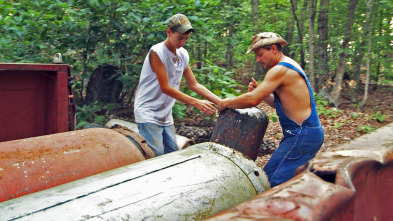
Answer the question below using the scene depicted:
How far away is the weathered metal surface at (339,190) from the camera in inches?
49.1

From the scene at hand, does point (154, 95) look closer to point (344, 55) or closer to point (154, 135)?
point (154, 135)

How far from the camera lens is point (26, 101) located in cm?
364

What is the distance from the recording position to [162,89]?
12.0 ft

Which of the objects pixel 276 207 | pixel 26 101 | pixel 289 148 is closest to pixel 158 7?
pixel 26 101

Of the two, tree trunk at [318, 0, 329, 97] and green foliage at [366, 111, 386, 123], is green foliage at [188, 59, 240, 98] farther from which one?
Answer: tree trunk at [318, 0, 329, 97]

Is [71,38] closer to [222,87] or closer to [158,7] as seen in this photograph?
[158,7]

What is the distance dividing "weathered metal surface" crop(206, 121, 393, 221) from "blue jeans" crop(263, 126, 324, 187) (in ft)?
2.71

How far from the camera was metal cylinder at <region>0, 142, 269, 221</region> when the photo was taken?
1849 millimetres

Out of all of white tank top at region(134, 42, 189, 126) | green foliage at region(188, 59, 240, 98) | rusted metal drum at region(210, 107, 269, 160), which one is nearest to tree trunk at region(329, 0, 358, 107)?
green foliage at region(188, 59, 240, 98)

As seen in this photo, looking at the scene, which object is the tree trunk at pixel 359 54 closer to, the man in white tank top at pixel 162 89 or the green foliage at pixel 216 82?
the green foliage at pixel 216 82

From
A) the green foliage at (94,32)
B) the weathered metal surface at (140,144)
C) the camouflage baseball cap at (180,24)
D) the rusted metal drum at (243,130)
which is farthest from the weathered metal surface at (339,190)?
the green foliage at (94,32)

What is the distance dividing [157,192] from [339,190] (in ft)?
3.51

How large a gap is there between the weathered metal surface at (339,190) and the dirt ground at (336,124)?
147 inches

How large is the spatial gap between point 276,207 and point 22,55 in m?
5.81
